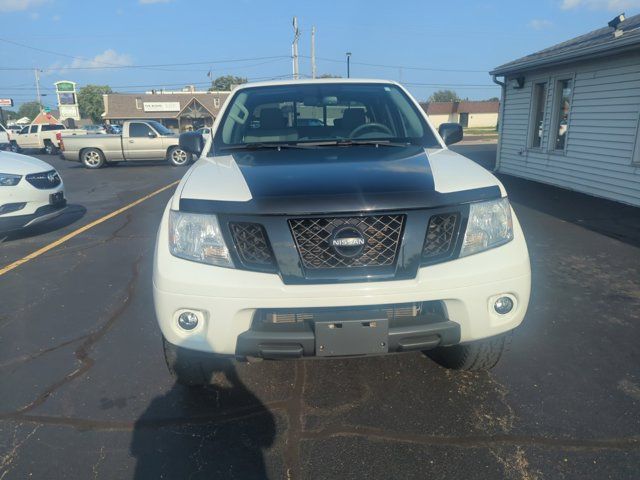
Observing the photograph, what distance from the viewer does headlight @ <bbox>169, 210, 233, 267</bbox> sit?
2.34 metres

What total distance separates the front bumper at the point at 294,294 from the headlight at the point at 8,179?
16.6ft

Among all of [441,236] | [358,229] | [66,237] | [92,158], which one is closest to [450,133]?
[441,236]

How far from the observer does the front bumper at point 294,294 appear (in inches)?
88.0

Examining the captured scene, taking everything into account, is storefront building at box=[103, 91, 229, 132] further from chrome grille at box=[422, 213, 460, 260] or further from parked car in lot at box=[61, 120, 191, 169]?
chrome grille at box=[422, 213, 460, 260]

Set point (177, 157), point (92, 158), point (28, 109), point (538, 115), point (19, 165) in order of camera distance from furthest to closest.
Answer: point (28, 109) < point (177, 157) < point (92, 158) < point (538, 115) < point (19, 165)

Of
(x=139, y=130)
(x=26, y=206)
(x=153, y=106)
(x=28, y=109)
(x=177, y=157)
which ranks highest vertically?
(x=28, y=109)

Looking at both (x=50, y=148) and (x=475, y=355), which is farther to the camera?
(x=50, y=148)

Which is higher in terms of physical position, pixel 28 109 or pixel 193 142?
pixel 28 109

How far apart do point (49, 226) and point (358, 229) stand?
719cm

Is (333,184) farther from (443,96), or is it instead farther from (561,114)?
(443,96)

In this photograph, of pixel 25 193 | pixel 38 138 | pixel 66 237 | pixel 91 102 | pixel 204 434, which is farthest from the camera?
pixel 91 102

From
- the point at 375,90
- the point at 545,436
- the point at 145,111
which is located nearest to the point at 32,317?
the point at 375,90

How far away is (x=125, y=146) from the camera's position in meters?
18.0

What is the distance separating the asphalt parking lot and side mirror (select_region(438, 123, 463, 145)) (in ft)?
5.14
